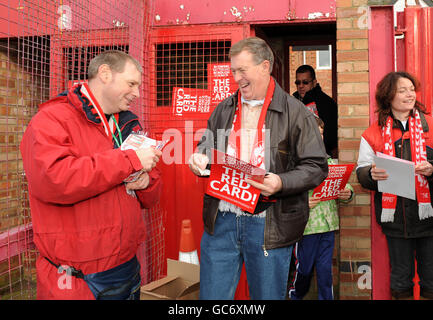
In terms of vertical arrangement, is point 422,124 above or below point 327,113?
below

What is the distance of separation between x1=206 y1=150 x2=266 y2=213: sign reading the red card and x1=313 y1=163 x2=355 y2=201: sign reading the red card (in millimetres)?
1028

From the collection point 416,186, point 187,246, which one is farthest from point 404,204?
point 187,246

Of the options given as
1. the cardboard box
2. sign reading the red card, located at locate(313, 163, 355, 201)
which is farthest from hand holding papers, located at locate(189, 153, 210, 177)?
the cardboard box

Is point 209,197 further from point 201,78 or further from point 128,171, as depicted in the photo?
point 201,78

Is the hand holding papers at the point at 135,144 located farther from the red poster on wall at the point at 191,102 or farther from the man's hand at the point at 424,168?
the red poster on wall at the point at 191,102

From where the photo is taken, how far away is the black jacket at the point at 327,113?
13.7ft

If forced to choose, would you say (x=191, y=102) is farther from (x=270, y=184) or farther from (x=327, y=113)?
(x=270, y=184)

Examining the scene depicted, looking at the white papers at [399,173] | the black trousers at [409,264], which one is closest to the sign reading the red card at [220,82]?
the white papers at [399,173]

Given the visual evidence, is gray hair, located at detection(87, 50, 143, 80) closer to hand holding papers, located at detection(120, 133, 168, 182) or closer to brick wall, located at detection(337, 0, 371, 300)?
hand holding papers, located at detection(120, 133, 168, 182)

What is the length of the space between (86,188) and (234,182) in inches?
31.8

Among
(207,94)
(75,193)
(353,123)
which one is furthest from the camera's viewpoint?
(207,94)

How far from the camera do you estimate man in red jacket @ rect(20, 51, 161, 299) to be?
5.95ft

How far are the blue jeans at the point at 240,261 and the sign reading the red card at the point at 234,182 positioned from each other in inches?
4.9

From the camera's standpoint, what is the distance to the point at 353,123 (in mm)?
3541
